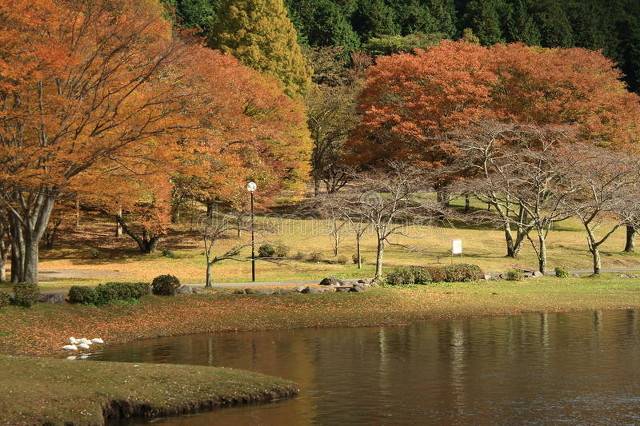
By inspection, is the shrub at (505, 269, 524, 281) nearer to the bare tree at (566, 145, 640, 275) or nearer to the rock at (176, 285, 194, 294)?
the bare tree at (566, 145, 640, 275)

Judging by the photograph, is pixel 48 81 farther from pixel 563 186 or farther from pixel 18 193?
pixel 563 186

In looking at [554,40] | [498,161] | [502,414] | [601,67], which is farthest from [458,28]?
[502,414]

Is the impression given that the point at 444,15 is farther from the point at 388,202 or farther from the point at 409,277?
the point at 409,277

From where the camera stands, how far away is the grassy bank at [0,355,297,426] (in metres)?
18.5

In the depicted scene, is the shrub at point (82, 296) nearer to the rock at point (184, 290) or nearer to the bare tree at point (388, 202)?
the rock at point (184, 290)

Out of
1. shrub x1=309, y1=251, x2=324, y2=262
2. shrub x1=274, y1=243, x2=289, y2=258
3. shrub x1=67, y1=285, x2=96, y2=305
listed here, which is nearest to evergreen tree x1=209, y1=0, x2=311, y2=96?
shrub x1=274, y1=243, x2=289, y2=258

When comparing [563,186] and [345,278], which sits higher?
[563,186]

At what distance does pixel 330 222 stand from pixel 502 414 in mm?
45122

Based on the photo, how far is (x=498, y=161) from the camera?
202ft

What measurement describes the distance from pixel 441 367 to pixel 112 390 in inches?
382

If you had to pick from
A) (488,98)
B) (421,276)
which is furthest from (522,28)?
(421,276)

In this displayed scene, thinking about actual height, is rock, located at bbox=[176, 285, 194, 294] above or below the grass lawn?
below

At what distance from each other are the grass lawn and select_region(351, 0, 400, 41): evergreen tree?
48.7 m

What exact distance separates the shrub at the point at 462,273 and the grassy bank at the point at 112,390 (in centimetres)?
2363
